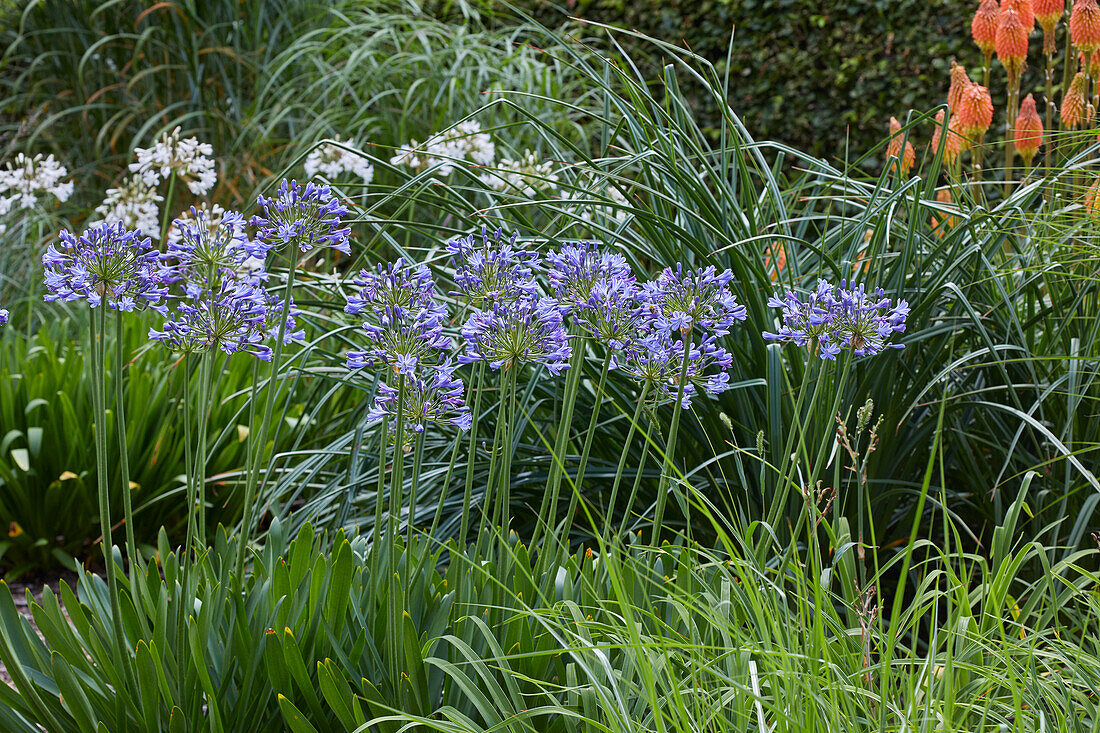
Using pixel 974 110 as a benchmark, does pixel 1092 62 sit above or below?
above

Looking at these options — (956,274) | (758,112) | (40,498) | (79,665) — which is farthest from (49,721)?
(758,112)

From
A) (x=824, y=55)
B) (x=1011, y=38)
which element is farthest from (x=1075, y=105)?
(x=824, y=55)

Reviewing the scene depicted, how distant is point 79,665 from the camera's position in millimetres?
1494

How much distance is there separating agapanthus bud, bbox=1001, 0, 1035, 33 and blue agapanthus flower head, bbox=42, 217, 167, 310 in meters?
2.94

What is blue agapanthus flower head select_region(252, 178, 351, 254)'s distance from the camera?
1.39 metres

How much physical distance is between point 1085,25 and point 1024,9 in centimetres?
25

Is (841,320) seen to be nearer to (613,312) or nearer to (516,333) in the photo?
(613,312)

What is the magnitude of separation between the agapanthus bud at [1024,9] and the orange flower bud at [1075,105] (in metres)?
0.24

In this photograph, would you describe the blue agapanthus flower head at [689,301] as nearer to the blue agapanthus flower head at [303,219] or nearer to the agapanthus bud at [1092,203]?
the blue agapanthus flower head at [303,219]

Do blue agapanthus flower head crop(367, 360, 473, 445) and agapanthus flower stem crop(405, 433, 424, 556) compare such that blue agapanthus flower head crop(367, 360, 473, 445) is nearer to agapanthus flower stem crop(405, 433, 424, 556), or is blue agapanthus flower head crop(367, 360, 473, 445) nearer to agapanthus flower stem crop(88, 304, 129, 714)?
agapanthus flower stem crop(405, 433, 424, 556)

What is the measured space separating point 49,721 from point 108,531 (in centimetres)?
35

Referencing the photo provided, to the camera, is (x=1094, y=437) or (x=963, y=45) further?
(x=963, y=45)

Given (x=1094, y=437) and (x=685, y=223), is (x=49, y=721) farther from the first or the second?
(x=1094, y=437)

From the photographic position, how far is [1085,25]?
2932mm
